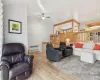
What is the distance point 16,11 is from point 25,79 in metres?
2.59

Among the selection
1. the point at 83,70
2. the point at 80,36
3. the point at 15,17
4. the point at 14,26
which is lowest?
the point at 83,70

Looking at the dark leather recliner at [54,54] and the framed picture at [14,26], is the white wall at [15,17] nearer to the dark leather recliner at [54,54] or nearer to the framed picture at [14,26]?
the framed picture at [14,26]

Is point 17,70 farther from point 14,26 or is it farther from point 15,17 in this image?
point 15,17

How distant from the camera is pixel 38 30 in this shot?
7164mm

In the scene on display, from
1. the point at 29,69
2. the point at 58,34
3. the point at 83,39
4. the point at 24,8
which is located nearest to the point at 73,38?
the point at 83,39

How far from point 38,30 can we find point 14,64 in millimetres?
4750

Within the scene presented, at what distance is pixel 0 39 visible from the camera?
8.97 ft

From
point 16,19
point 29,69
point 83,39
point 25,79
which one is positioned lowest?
point 25,79

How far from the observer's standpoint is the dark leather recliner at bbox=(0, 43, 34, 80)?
211 cm

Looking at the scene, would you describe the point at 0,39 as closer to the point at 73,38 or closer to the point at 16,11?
the point at 16,11

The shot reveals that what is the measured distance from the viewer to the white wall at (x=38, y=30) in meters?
6.70

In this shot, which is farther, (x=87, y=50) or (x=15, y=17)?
(x=87, y=50)

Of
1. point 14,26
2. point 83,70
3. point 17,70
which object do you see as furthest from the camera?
point 14,26

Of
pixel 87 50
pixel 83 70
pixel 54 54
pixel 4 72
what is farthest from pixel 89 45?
pixel 4 72
